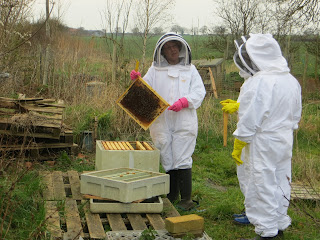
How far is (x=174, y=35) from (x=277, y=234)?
226 cm

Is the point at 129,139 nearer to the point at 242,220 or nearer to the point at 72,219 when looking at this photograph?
the point at 242,220

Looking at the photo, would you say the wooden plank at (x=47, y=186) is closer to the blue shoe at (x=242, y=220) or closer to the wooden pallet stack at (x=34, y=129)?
the wooden pallet stack at (x=34, y=129)

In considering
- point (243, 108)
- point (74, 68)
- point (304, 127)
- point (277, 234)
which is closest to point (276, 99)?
point (243, 108)

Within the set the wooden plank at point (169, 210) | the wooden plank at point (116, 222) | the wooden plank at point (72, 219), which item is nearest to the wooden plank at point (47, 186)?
the wooden plank at point (72, 219)

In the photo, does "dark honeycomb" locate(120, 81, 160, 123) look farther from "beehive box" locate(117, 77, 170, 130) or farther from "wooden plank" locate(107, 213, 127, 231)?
"wooden plank" locate(107, 213, 127, 231)

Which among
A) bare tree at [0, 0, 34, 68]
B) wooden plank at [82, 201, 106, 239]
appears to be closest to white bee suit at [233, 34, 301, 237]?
wooden plank at [82, 201, 106, 239]

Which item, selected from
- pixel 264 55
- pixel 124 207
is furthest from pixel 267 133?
pixel 124 207

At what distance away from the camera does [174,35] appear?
4.44 metres

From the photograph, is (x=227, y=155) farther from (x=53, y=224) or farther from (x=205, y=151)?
(x=53, y=224)

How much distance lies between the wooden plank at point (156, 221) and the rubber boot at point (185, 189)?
711 millimetres

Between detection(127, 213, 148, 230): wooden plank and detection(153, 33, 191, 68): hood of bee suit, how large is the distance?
1699 millimetres

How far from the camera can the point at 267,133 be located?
3475 millimetres

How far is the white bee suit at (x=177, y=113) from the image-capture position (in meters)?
4.39

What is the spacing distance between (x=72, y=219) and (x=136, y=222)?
0.55 m
